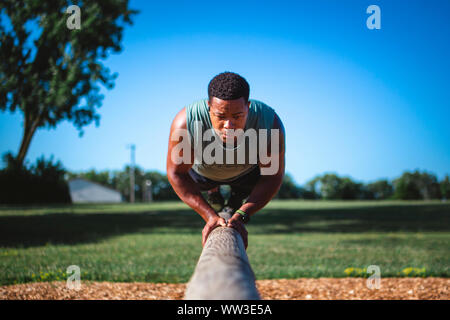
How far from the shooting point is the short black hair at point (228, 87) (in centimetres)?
255

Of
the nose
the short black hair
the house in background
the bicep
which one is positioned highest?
the short black hair

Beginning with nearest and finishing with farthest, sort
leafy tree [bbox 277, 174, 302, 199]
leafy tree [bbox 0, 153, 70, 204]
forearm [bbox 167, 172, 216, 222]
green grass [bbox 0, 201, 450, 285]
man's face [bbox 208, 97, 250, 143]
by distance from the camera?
man's face [bbox 208, 97, 250, 143]
forearm [bbox 167, 172, 216, 222]
green grass [bbox 0, 201, 450, 285]
leafy tree [bbox 0, 153, 70, 204]
leafy tree [bbox 277, 174, 302, 199]

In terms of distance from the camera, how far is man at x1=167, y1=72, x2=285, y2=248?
2598mm

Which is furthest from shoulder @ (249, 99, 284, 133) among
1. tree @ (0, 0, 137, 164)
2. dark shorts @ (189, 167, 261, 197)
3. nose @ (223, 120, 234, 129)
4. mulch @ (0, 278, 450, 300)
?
tree @ (0, 0, 137, 164)

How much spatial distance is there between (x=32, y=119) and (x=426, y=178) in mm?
55090

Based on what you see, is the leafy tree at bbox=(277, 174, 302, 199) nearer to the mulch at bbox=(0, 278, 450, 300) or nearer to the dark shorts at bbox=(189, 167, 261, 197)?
the mulch at bbox=(0, 278, 450, 300)

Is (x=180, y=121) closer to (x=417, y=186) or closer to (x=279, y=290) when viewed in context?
(x=279, y=290)

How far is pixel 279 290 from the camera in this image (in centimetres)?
500

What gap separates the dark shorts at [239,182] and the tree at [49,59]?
43.7 feet

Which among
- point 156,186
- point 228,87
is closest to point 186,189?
point 228,87

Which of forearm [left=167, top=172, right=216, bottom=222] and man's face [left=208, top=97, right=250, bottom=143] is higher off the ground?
man's face [left=208, top=97, right=250, bottom=143]

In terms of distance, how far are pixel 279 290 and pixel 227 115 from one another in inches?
136

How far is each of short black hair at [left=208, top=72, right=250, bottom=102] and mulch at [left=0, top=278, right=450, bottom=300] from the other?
316 cm

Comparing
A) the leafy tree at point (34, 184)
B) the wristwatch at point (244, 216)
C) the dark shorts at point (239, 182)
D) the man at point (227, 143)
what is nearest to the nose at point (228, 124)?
the man at point (227, 143)
